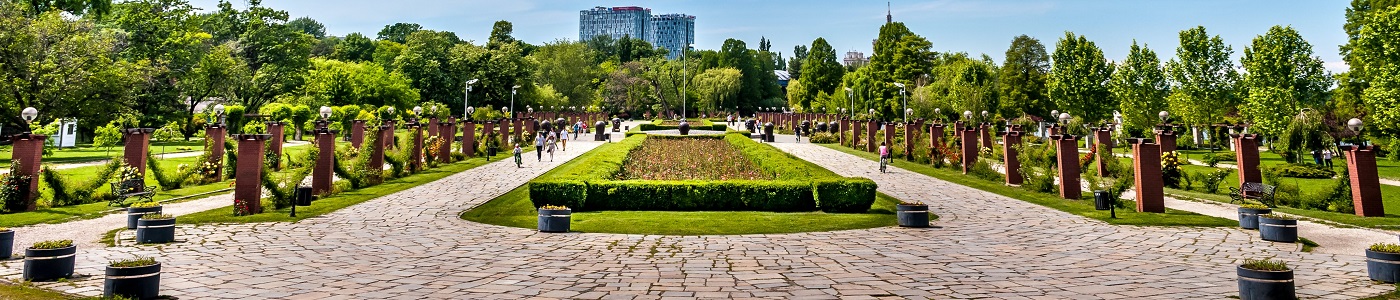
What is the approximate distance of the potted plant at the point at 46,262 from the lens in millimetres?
7996

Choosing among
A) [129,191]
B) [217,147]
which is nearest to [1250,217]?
[129,191]

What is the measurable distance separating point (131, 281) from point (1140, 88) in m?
53.0

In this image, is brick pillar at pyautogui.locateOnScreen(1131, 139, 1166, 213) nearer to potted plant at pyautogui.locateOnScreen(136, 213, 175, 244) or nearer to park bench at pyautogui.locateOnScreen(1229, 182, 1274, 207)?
park bench at pyautogui.locateOnScreen(1229, 182, 1274, 207)

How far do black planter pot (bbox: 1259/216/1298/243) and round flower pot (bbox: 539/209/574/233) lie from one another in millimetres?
10976

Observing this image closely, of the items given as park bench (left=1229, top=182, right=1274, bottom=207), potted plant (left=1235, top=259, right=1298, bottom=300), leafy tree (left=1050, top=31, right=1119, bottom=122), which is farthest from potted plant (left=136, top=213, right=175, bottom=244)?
leafy tree (left=1050, top=31, right=1119, bottom=122)

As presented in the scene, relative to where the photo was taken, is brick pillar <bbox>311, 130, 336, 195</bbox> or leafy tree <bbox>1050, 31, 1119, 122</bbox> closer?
brick pillar <bbox>311, 130, 336, 195</bbox>

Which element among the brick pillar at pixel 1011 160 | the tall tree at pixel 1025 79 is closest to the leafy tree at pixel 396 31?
the tall tree at pixel 1025 79

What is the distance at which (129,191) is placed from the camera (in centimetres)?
1714

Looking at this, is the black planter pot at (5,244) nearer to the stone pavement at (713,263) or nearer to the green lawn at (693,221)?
the stone pavement at (713,263)

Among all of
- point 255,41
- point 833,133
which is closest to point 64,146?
point 255,41

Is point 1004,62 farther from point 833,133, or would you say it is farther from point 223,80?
point 223,80

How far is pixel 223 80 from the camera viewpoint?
44594mm

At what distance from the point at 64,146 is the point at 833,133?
4023cm

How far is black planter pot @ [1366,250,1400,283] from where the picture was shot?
8.15m
